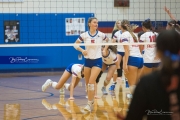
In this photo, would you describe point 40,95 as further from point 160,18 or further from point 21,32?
point 160,18

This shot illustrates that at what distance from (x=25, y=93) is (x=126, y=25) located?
2.95 metres

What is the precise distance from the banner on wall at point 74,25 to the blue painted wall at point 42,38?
0.11m

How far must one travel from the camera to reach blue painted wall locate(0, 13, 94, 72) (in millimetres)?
14500

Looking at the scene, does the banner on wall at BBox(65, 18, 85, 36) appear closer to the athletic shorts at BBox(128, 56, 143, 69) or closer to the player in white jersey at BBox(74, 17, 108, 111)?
the athletic shorts at BBox(128, 56, 143, 69)

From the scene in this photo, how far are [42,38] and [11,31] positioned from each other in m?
0.99

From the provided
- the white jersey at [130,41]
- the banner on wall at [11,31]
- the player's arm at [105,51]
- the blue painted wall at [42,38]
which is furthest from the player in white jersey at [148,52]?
the banner on wall at [11,31]

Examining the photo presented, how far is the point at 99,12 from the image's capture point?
15516 mm

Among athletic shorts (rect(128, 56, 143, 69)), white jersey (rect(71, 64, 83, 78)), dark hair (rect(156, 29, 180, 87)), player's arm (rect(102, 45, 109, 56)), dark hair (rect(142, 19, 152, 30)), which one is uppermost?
dark hair (rect(142, 19, 152, 30))

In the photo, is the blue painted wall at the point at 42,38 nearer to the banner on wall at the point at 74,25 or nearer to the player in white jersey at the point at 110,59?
the banner on wall at the point at 74,25

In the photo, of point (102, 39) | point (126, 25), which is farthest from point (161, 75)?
point (126, 25)

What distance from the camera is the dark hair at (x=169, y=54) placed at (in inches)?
95.3

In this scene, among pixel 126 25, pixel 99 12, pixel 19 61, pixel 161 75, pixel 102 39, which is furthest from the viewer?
pixel 99 12

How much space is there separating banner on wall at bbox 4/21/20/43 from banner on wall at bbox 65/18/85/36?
63.5 inches

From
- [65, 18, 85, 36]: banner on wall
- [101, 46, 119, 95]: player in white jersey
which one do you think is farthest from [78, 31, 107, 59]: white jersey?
[65, 18, 85, 36]: banner on wall
